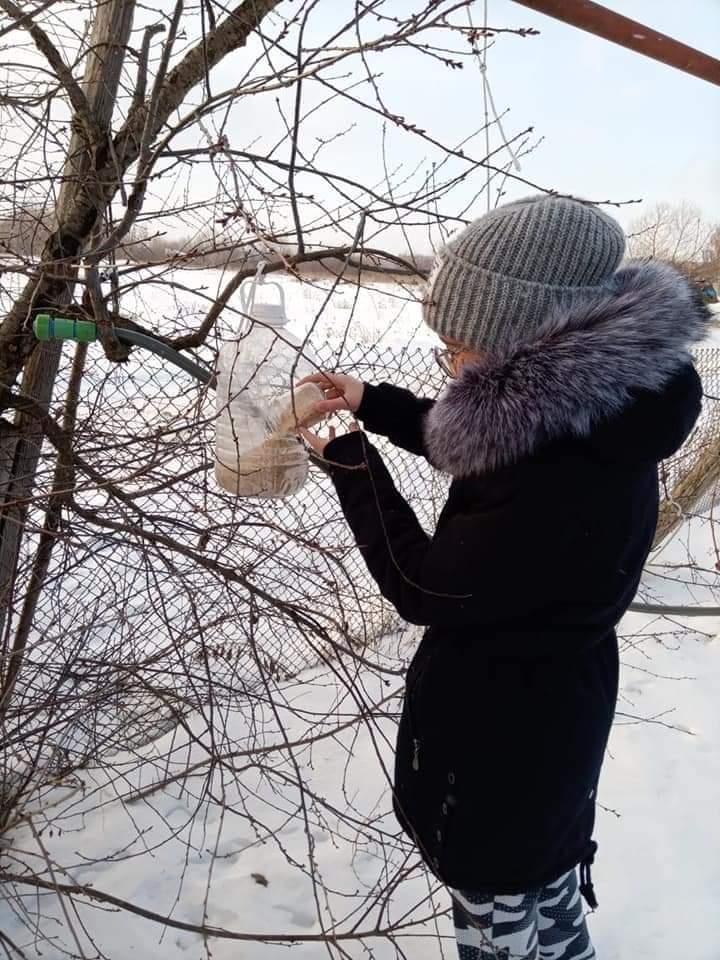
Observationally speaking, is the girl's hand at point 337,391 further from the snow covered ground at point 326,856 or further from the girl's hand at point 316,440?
the snow covered ground at point 326,856

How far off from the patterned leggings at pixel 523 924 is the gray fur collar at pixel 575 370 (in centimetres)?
82

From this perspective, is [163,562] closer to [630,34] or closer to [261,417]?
[261,417]

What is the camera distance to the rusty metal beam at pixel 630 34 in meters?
1.58

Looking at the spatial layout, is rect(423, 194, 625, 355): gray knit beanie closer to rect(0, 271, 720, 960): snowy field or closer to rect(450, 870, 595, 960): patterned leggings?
rect(0, 271, 720, 960): snowy field

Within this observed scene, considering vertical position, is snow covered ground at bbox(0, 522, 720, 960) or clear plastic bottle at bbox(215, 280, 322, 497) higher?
clear plastic bottle at bbox(215, 280, 322, 497)

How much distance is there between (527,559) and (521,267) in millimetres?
456

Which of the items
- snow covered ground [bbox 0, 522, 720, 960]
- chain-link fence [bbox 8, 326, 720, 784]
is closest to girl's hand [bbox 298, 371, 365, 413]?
chain-link fence [bbox 8, 326, 720, 784]

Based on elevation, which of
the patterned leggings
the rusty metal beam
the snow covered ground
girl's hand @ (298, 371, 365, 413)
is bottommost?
the patterned leggings

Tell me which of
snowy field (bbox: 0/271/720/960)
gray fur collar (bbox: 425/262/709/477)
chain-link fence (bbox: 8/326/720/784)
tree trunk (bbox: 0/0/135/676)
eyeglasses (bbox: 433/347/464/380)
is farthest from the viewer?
snowy field (bbox: 0/271/720/960)

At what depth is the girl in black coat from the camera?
112 cm

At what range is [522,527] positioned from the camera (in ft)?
3.66

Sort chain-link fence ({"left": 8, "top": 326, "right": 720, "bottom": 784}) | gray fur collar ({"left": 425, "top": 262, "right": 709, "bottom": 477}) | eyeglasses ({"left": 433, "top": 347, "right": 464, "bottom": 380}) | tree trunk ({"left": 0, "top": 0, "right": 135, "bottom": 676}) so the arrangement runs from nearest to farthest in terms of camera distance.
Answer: gray fur collar ({"left": 425, "top": 262, "right": 709, "bottom": 477})
eyeglasses ({"left": 433, "top": 347, "right": 464, "bottom": 380})
chain-link fence ({"left": 8, "top": 326, "right": 720, "bottom": 784})
tree trunk ({"left": 0, "top": 0, "right": 135, "bottom": 676})

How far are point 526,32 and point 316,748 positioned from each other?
2.69m

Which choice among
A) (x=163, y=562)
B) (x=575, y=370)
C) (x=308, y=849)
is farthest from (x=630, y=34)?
(x=308, y=849)
